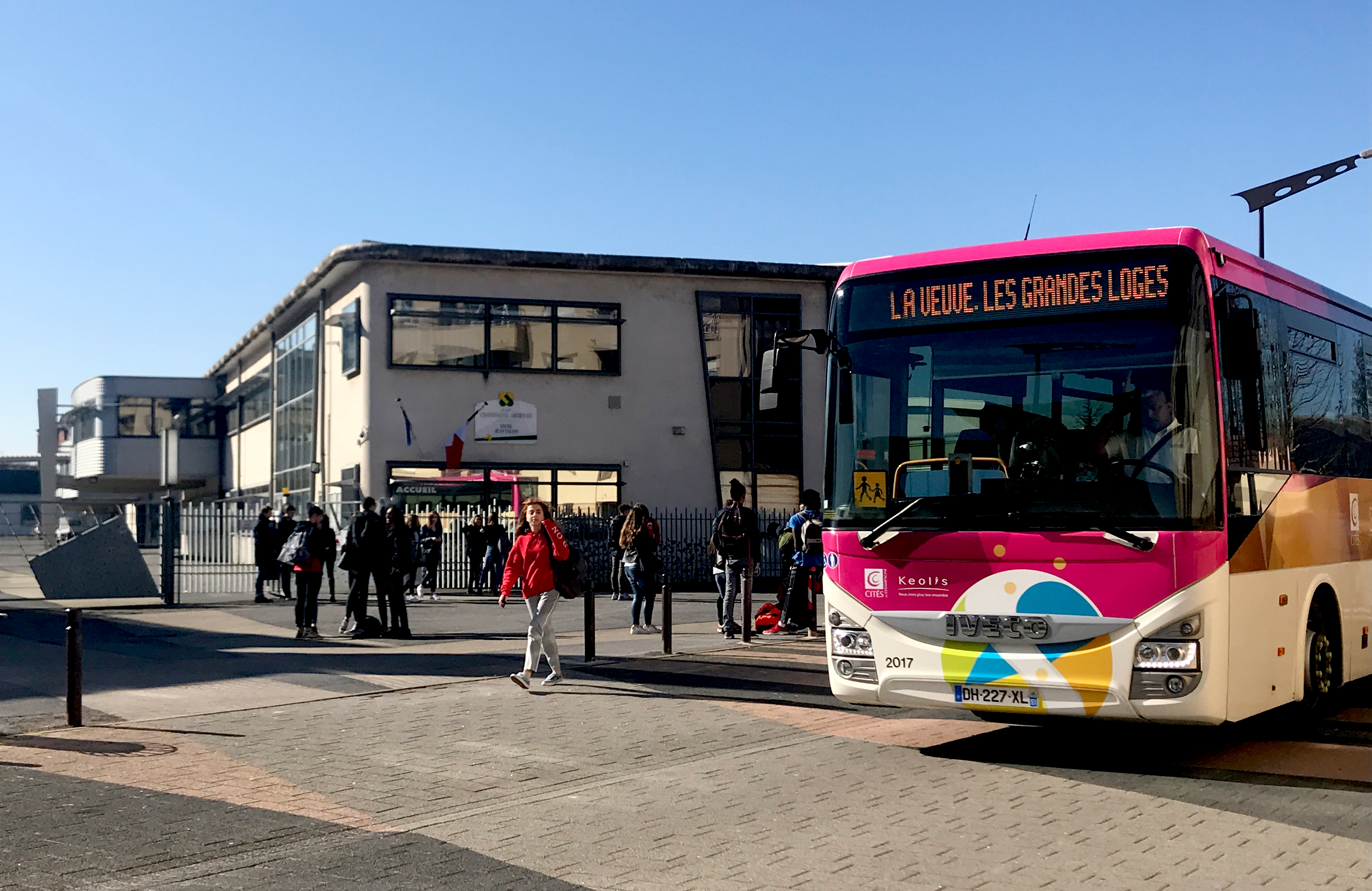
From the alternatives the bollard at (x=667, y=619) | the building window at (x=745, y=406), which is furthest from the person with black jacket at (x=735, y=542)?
the building window at (x=745, y=406)

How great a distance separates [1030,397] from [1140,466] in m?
0.78

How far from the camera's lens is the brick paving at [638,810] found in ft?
19.4

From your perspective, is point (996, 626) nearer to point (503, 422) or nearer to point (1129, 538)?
point (1129, 538)

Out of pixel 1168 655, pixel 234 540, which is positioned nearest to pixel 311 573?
pixel 234 540

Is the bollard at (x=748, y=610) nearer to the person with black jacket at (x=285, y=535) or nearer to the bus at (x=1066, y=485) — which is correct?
the bus at (x=1066, y=485)

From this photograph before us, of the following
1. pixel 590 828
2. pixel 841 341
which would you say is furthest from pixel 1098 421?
pixel 590 828

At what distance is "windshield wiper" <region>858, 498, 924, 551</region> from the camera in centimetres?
852

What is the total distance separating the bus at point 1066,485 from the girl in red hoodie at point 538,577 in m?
3.55

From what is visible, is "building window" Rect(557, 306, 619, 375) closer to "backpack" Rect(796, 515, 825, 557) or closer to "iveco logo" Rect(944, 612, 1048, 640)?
"backpack" Rect(796, 515, 825, 557)

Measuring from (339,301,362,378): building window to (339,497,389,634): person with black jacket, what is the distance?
1337cm

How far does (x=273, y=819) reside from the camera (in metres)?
6.95

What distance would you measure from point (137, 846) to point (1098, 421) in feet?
18.3

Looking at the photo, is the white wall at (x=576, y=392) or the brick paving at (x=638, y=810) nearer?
the brick paving at (x=638, y=810)

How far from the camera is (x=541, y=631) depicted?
12195 mm
